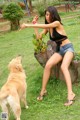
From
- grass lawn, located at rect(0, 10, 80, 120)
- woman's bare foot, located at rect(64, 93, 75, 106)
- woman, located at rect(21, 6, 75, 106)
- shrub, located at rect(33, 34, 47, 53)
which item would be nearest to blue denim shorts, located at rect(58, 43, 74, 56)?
woman, located at rect(21, 6, 75, 106)

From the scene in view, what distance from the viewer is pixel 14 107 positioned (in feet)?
14.4

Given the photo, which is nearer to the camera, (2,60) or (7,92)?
(7,92)

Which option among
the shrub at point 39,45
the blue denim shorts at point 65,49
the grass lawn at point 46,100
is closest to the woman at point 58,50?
the blue denim shorts at point 65,49

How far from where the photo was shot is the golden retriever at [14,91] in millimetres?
4371

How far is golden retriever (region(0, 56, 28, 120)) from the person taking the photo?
4371 mm

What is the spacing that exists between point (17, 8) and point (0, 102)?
11279mm

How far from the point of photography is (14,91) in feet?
14.8

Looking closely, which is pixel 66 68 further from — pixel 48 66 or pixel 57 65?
pixel 57 65

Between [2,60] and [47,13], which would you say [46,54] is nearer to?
[47,13]

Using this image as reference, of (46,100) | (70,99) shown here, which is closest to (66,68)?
(70,99)

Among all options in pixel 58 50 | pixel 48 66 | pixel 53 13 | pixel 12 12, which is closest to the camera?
pixel 53 13

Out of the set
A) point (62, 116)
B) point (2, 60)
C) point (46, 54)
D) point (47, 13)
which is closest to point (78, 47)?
point (2, 60)

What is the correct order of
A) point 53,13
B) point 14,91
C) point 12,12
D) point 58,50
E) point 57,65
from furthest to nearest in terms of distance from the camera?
point 12,12
point 57,65
point 58,50
point 53,13
point 14,91

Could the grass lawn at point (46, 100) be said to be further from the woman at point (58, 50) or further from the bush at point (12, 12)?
the bush at point (12, 12)
